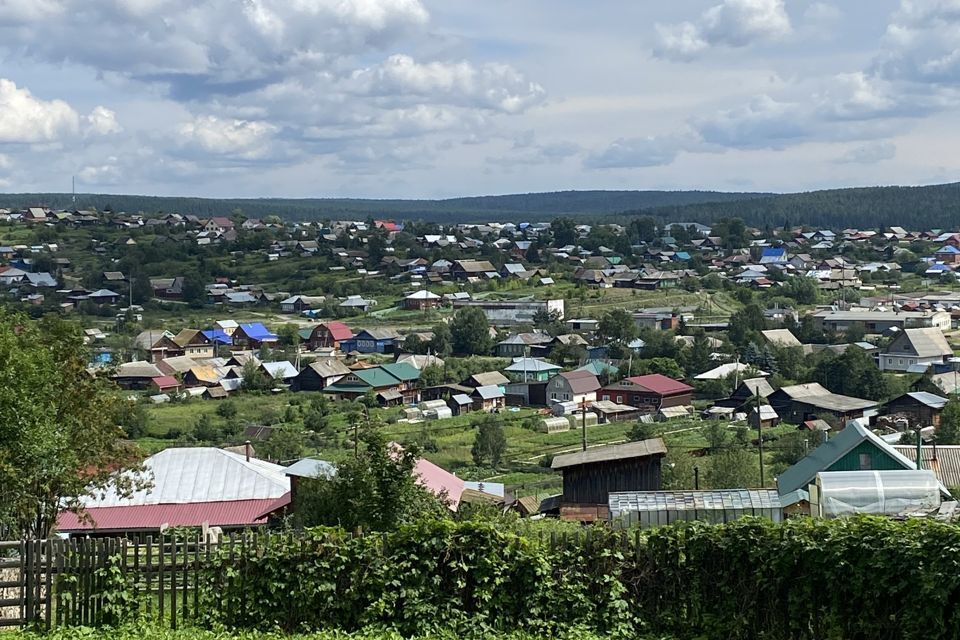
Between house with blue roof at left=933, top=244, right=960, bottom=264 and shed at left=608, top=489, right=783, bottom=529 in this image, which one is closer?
shed at left=608, top=489, right=783, bottom=529

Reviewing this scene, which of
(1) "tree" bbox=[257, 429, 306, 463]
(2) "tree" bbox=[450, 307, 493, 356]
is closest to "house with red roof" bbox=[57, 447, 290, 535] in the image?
(1) "tree" bbox=[257, 429, 306, 463]

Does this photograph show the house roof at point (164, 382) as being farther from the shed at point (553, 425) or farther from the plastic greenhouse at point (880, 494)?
the plastic greenhouse at point (880, 494)

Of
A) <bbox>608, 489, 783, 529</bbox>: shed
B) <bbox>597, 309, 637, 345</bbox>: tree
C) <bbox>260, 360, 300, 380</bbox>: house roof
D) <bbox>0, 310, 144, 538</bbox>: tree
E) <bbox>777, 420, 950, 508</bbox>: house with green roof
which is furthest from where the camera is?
<bbox>597, 309, 637, 345</bbox>: tree

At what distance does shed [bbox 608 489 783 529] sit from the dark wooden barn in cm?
221

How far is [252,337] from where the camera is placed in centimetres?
5719

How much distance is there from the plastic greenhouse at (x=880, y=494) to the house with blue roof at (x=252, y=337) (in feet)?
146

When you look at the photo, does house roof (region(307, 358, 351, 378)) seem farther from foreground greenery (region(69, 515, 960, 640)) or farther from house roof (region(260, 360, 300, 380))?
foreground greenery (region(69, 515, 960, 640))

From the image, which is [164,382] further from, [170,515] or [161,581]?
[161,581]

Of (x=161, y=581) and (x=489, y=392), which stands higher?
(x=161, y=581)

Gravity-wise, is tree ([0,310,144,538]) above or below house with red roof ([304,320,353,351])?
above

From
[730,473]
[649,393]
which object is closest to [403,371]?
[649,393]

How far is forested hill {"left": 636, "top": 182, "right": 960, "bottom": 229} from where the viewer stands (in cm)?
15125

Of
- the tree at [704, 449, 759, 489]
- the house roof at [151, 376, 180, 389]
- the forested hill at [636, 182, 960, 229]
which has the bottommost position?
the house roof at [151, 376, 180, 389]

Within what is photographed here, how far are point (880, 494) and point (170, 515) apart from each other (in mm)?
9419
